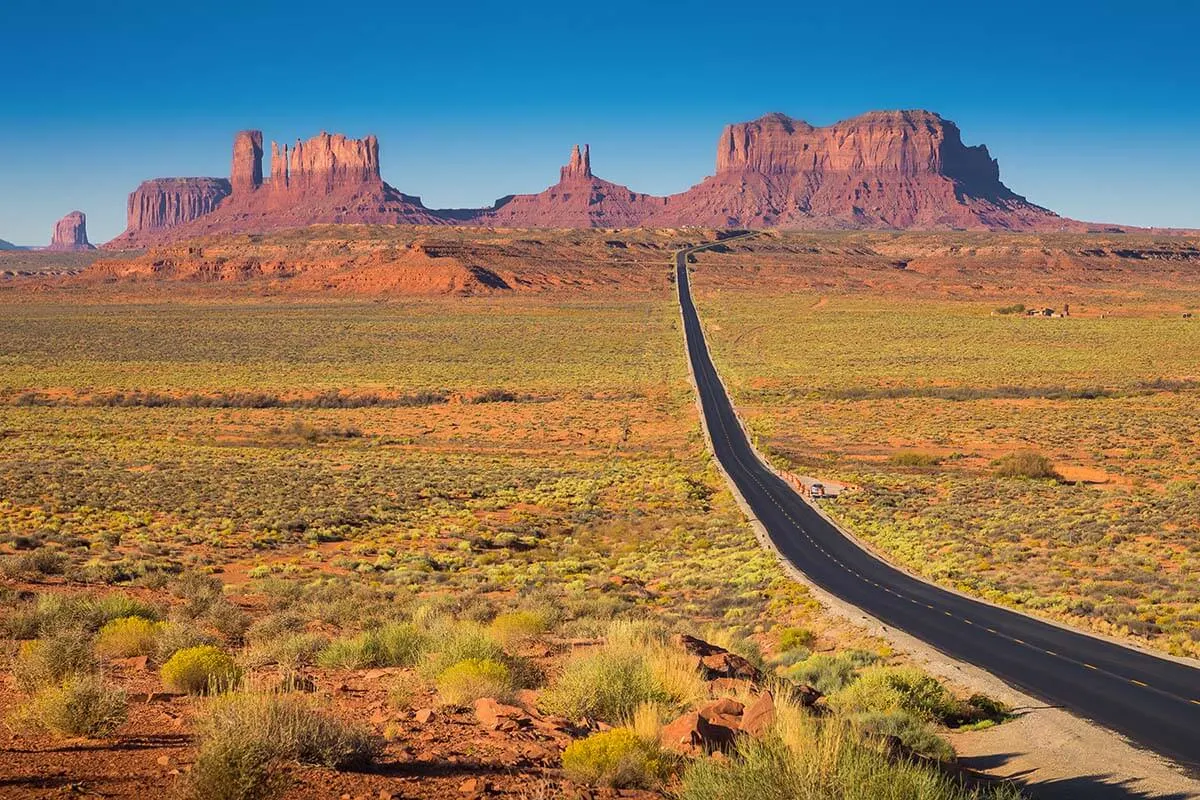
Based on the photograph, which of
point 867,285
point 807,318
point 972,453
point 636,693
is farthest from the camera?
point 867,285

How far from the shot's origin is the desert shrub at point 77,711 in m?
7.90

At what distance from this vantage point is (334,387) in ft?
242

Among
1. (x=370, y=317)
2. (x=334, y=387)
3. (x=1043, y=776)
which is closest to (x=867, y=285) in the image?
(x=370, y=317)

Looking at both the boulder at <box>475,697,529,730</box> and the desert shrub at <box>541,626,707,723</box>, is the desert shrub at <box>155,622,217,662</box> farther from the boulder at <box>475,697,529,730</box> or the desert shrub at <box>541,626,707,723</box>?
the desert shrub at <box>541,626,707,723</box>

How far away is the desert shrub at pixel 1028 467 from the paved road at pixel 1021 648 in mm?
13160

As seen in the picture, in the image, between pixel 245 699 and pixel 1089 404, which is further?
pixel 1089 404

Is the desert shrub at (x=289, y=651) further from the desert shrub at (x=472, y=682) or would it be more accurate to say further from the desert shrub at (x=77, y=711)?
the desert shrub at (x=77, y=711)

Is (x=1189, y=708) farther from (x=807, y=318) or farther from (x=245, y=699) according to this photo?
(x=807, y=318)

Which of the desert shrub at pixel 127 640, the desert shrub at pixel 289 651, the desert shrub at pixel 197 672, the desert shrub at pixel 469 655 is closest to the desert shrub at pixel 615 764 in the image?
the desert shrub at pixel 469 655

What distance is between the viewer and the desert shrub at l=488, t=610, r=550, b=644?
1363cm

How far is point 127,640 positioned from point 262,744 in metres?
5.54

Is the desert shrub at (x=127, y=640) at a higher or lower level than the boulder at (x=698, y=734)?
lower

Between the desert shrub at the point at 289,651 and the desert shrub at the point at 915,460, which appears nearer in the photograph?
the desert shrub at the point at 289,651

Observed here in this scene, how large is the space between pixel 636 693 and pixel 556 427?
49.1 meters
